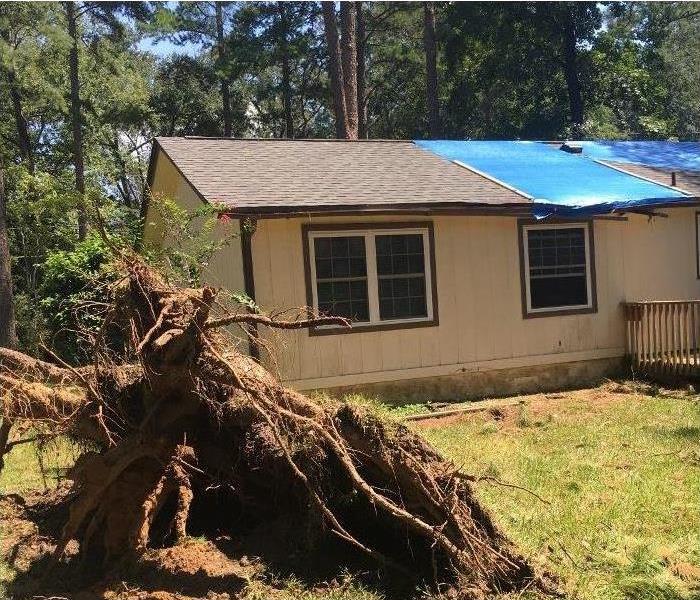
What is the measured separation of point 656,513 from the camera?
524cm

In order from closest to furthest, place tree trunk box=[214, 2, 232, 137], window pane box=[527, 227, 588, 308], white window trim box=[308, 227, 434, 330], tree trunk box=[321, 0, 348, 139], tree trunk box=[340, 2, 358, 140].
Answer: white window trim box=[308, 227, 434, 330] < window pane box=[527, 227, 588, 308] < tree trunk box=[321, 0, 348, 139] < tree trunk box=[340, 2, 358, 140] < tree trunk box=[214, 2, 232, 137]

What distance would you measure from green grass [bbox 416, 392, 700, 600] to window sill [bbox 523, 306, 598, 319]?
5.34ft

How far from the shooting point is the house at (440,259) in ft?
30.7

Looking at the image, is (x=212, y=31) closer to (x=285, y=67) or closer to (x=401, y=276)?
(x=285, y=67)

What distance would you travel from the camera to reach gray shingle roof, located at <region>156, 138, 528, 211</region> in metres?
9.30

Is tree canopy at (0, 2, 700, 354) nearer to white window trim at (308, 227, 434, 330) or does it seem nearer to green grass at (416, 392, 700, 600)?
white window trim at (308, 227, 434, 330)

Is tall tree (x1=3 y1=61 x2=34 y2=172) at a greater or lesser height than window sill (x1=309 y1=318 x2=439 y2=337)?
greater

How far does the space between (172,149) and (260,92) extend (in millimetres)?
18968

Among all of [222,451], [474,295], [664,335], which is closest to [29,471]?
[222,451]

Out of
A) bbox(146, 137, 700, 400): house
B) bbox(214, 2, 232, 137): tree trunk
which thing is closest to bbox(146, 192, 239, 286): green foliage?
bbox(146, 137, 700, 400): house

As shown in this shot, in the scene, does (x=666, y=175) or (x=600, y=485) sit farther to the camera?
(x=666, y=175)

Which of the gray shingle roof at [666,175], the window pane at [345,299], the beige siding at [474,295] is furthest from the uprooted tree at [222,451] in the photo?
the gray shingle roof at [666,175]

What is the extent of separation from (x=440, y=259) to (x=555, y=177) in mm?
3097

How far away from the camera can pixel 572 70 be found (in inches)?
1135
